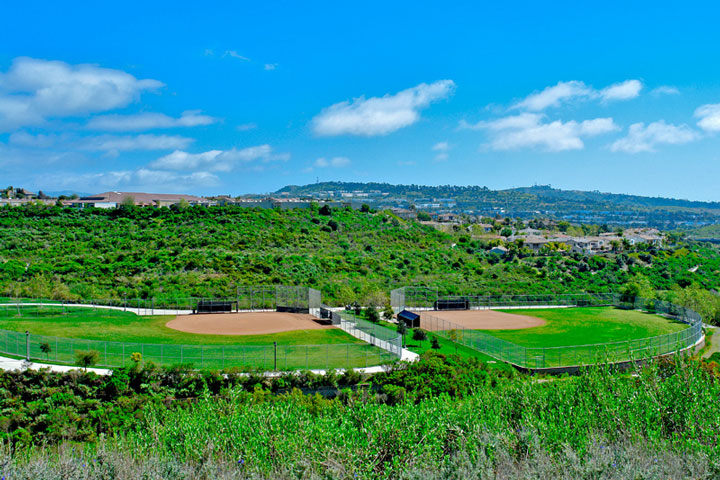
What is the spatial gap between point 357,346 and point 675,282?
54.5m

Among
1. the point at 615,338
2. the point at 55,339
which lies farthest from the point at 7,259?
the point at 615,338

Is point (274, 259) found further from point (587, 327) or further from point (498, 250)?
point (498, 250)

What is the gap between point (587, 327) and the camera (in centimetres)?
3919

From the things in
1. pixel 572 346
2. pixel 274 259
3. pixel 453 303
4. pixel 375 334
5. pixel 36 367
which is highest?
pixel 274 259

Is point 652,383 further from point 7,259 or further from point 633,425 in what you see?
point 7,259

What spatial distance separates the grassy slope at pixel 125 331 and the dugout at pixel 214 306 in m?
4.06

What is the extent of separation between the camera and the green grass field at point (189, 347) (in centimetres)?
2345

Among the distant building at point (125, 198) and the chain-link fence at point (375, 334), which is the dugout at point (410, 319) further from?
the distant building at point (125, 198)

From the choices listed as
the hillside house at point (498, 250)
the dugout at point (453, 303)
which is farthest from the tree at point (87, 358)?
the hillside house at point (498, 250)

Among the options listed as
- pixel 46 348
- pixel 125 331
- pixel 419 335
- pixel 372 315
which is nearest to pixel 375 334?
pixel 419 335

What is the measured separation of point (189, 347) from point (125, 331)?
1050cm

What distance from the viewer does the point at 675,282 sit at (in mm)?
66500

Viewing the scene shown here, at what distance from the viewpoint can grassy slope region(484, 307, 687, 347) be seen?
3469 cm

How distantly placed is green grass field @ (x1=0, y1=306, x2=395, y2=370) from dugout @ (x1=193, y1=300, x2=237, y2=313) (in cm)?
707
